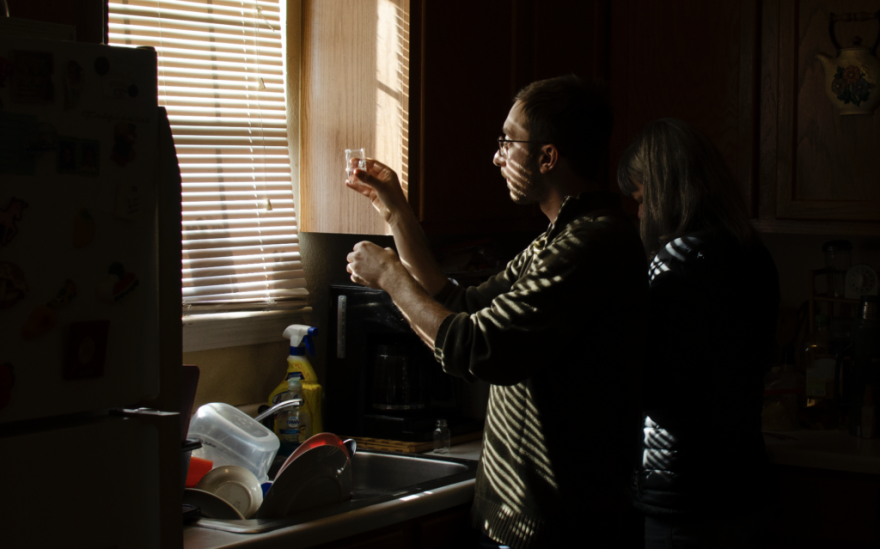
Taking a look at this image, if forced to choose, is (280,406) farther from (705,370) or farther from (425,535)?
(705,370)

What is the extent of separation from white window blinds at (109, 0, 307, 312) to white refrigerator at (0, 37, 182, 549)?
0.88 meters

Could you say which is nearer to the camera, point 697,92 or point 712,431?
point 712,431

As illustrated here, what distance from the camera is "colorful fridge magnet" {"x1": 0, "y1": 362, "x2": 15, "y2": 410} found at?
3.76ft

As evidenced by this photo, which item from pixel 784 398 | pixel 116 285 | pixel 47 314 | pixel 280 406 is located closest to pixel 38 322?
pixel 47 314

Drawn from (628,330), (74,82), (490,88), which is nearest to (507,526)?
(628,330)

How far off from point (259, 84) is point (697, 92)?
1.31m

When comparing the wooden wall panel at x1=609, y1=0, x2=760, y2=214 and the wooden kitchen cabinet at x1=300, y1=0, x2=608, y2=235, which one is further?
the wooden wall panel at x1=609, y1=0, x2=760, y2=214

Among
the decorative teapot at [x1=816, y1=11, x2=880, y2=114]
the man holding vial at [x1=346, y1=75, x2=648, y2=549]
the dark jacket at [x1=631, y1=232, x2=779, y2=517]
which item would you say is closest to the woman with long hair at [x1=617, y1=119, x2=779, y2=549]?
the dark jacket at [x1=631, y1=232, x2=779, y2=517]

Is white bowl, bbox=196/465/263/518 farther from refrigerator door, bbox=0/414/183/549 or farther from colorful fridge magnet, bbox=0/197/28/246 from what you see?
colorful fridge magnet, bbox=0/197/28/246

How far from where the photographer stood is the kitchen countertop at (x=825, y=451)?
2.16 meters

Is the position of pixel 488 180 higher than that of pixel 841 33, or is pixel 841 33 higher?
pixel 841 33

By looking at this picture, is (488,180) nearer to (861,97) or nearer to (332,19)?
(332,19)

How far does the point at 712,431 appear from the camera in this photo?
178 centimetres

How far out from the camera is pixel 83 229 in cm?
123
